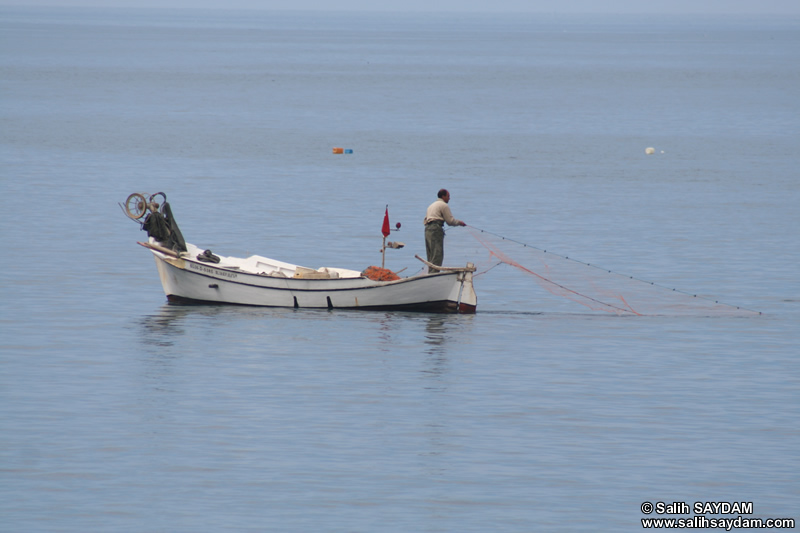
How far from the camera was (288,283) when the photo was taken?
3353 cm

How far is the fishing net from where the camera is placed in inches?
1411

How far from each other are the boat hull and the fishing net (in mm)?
1854

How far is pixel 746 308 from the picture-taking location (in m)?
36.5

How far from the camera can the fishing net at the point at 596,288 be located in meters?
35.8

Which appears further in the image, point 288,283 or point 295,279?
point 288,283

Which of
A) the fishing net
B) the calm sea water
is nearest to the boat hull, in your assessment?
the calm sea water

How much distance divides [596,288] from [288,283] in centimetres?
887

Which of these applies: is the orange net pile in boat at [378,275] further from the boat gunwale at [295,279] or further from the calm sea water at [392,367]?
the calm sea water at [392,367]

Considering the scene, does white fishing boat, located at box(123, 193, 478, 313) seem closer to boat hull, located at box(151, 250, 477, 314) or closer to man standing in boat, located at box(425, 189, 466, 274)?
boat hull, located at box(151, 250, 477, 314)

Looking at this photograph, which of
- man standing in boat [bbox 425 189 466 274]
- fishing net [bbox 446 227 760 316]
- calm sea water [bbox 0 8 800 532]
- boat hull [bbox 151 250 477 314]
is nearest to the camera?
calm sea water [bbox 0 8 800 532]

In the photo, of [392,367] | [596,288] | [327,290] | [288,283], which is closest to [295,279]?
[288,283]

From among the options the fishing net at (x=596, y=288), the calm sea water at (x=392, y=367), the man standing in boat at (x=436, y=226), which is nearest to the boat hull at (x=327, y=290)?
the calm sea water at (x=392, y=367)

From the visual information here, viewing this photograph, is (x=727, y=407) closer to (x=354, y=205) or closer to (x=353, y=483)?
(x=353, y=483)

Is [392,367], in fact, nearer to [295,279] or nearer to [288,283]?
[295,279]
